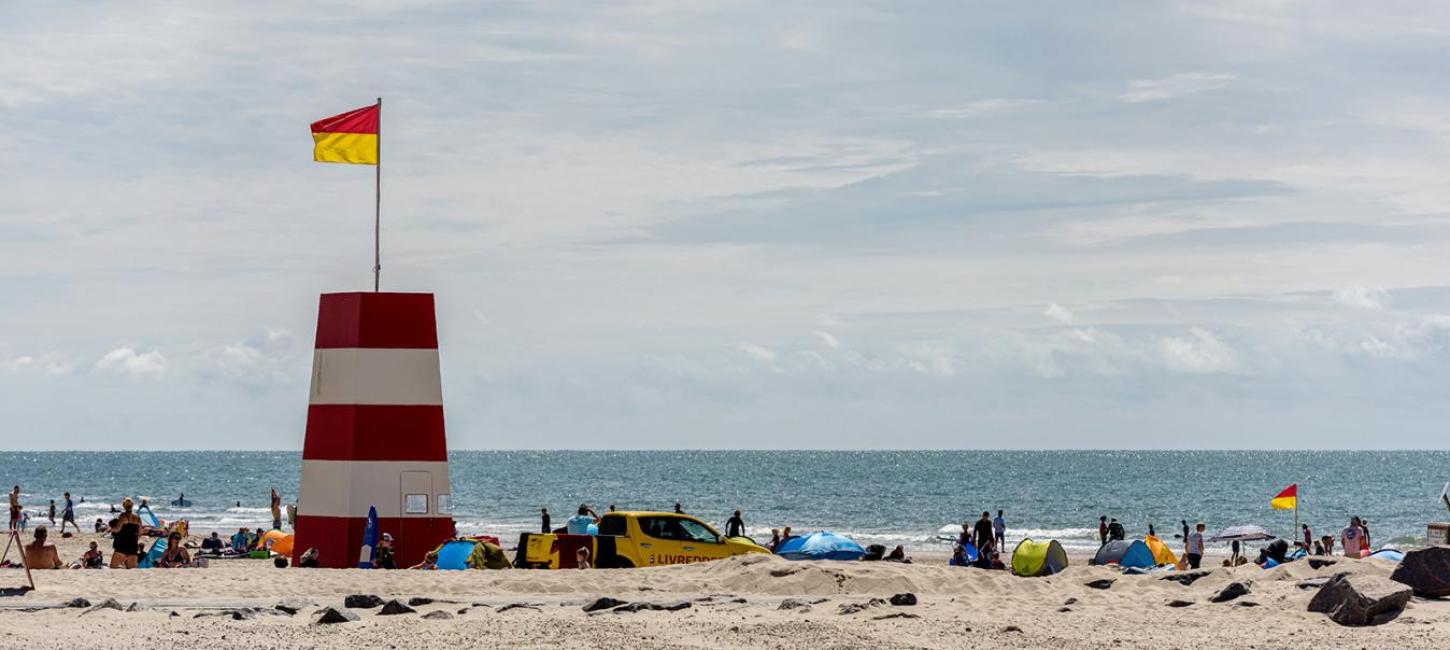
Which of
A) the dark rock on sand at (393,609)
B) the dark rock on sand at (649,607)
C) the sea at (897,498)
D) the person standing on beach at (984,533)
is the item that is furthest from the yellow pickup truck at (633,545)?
the sea at (897,498)

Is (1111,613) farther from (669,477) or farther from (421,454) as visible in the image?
(669,477)

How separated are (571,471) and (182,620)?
177316 mm

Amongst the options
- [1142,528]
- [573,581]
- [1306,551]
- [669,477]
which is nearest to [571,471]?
[669,477]

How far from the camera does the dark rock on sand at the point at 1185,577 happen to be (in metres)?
22.3

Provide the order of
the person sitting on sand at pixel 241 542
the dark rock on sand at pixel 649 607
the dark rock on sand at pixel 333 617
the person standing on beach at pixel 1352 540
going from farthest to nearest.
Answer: the person sitting on sand at pixel 241 542, the person standing on beach at pixel 1352 540, the dark rock on sand at pixel 649 607, the dark rock on sand at pixel 333 617

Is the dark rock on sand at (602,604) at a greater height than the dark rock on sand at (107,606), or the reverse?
the dark rock on sand at (107,606)

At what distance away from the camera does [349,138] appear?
81.9 feet

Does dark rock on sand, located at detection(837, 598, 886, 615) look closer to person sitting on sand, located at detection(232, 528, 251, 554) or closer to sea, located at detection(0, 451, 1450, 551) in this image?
person sitting on sand, located at detection(232, 528, 251, 554)

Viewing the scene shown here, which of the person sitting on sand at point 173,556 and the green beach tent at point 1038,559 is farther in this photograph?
the green beach tent at point 1038,559

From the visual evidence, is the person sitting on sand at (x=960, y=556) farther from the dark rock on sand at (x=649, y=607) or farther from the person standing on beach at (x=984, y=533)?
the dark rock on sand at (x=649, y=607)

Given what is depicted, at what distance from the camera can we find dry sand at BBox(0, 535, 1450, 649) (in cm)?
1630

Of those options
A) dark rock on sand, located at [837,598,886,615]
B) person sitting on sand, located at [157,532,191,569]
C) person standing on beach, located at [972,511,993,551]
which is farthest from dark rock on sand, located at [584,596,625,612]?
person standing on beach, located at [972,511,993,551]

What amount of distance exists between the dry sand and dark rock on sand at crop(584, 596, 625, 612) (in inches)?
16.2

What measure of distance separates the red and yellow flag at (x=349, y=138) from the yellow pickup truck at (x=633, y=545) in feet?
21.7
